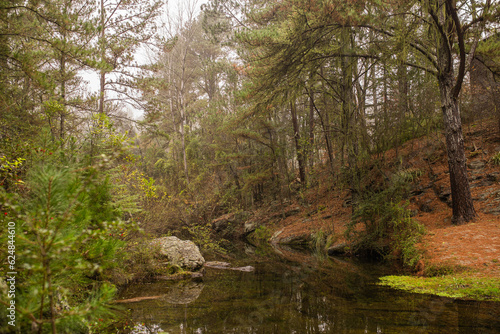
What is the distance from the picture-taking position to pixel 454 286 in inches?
184

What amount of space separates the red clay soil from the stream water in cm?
167

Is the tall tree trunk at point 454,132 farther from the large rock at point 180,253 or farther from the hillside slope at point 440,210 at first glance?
the large rock at point 180,253

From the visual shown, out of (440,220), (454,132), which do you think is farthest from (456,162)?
(440,220)

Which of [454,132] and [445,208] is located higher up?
[454,132]

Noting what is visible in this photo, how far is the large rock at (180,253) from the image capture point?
782 centimetres

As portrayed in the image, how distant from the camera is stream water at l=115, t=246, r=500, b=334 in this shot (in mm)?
3562

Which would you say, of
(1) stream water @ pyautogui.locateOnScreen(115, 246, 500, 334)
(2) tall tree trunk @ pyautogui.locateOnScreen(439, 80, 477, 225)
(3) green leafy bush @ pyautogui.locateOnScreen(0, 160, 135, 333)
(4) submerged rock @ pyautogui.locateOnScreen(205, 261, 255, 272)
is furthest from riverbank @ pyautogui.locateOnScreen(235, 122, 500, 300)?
(3) green leafy bush @ pyautogui.locateOnScreen(0, 160, 135, 333)

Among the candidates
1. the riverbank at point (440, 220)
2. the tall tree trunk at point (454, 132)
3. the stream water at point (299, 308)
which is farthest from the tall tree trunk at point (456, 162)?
the stream water at point (299, 308)

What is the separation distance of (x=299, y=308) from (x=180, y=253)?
15.5ft

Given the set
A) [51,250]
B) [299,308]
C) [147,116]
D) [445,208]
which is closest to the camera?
[51,250]

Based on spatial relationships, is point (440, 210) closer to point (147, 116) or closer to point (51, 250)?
point (51, 250)

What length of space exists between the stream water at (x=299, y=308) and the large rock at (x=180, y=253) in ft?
3.77

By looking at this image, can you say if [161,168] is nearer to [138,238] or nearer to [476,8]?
[138,238]

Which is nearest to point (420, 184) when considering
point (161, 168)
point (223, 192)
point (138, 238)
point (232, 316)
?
point (232, 316)
